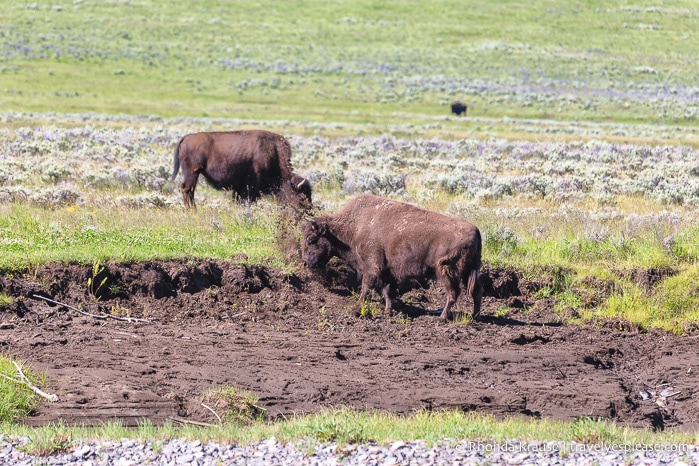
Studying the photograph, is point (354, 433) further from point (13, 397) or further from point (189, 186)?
point (189, 186)

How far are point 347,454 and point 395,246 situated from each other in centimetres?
520

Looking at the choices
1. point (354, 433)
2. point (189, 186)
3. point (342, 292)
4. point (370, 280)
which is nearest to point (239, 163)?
point (189, 186)

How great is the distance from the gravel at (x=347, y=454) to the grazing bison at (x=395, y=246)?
14.4 feet

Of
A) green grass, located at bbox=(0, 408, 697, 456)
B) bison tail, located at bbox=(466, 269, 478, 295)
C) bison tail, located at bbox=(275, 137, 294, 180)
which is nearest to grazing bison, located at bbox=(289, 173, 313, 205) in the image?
bison tail, located at bbox=(275, 137, 294, 180)

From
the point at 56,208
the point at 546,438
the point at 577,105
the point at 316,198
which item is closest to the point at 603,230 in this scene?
the point at 316,198

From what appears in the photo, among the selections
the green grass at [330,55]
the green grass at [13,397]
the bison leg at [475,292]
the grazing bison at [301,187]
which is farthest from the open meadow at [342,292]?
the green grass at [330,55]

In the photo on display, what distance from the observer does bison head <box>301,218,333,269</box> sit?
1200 cm

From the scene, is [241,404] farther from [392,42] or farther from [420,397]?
[392,42]

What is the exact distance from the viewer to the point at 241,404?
796 cm

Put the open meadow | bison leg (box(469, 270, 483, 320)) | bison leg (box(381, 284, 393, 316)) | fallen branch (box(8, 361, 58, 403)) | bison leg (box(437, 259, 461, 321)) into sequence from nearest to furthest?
fallen branch (box(8, 361, 58, 403)) < the open meadow < bison leg (box(437, 259, 461, 321)) < bison leg (box(469, 270, 483, 320)) < bison leg (box(381, 284, 393, 316))

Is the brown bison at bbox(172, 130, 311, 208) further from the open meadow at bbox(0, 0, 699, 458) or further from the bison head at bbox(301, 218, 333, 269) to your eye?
the bison head at bbox(301, 218, 333, 269)

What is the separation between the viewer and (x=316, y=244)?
12023 mm

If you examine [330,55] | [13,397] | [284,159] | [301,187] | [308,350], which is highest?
[284,159]

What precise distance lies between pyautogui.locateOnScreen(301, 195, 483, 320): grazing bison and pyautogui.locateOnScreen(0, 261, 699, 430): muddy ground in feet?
1.30
